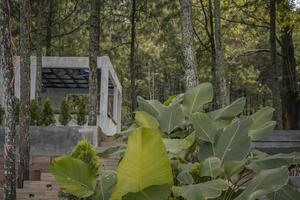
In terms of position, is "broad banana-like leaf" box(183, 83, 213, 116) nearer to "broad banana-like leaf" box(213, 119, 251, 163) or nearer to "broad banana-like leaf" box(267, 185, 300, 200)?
"broad banana-like leaf" box(213, 119, 251, 163)

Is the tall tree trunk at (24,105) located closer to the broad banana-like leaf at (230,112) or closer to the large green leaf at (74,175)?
the broad banana-like leaf at (230,112)

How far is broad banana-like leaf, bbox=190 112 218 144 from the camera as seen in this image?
3359 millimetres

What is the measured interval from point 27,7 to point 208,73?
59.0 feet

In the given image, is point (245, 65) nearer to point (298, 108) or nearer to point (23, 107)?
point (298, 108)

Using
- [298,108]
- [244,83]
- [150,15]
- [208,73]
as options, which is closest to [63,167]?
[298,108]

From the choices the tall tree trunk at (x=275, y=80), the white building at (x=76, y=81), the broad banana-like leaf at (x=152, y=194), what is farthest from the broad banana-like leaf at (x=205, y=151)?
the tall tree trunk at (x=275, y=80)

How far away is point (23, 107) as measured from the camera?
886 centimetres

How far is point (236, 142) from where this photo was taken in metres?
3.19

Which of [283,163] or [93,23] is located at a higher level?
[93,23]

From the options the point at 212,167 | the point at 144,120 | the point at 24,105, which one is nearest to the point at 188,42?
the point at 24,105

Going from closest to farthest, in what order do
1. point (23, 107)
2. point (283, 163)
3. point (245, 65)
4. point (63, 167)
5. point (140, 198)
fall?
point (140, 198) < point (63, 167) < point (283, 163) < point (23, 107) < point (245, 65)

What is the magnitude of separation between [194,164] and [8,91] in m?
4.47

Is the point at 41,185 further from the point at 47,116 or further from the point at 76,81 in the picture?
the point at 76,81

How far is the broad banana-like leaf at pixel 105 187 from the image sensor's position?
302 cm
